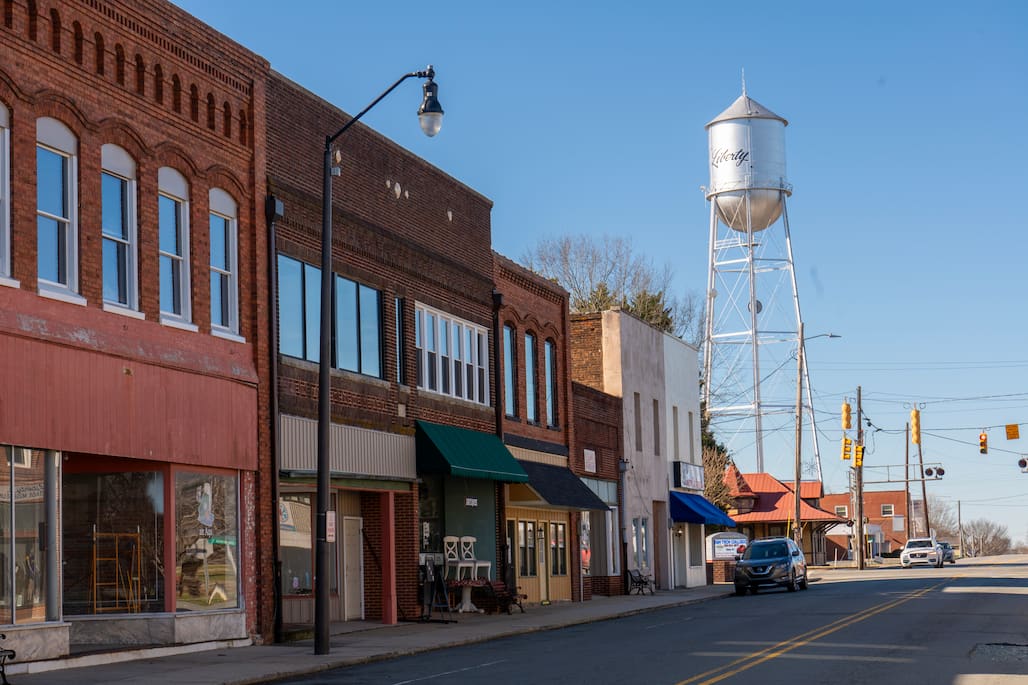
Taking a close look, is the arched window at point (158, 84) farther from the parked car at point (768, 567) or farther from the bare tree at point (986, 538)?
the bare tree at point (986, 538)

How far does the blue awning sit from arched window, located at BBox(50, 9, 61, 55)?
109ft

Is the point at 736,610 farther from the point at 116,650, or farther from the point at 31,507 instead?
the point at 31,507

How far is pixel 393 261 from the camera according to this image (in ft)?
97.0

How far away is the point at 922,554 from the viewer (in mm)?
81125

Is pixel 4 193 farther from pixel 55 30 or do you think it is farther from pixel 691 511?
pixel 691 511

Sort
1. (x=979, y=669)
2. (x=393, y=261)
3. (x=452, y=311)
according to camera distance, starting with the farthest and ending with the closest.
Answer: (x=452, y=311) < (x=393, y=261) < (x=979, y=669)

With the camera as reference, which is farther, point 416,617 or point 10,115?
point 416,617

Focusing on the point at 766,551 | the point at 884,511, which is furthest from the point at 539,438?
the point at 884,511

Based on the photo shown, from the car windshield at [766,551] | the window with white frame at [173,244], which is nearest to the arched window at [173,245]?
the window with white frame at [173,244]

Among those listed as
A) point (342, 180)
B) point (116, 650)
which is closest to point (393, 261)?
point (342, 180)

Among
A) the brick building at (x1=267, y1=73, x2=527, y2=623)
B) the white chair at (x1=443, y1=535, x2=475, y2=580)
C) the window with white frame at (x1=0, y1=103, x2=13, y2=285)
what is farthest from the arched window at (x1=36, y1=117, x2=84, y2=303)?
the white chair at (x1=443, y1=535, x2=475, y2=580)

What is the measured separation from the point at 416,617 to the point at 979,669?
14.2 metres

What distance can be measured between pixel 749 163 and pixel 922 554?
2851cm

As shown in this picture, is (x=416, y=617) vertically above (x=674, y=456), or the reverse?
(x=674, y=456)
